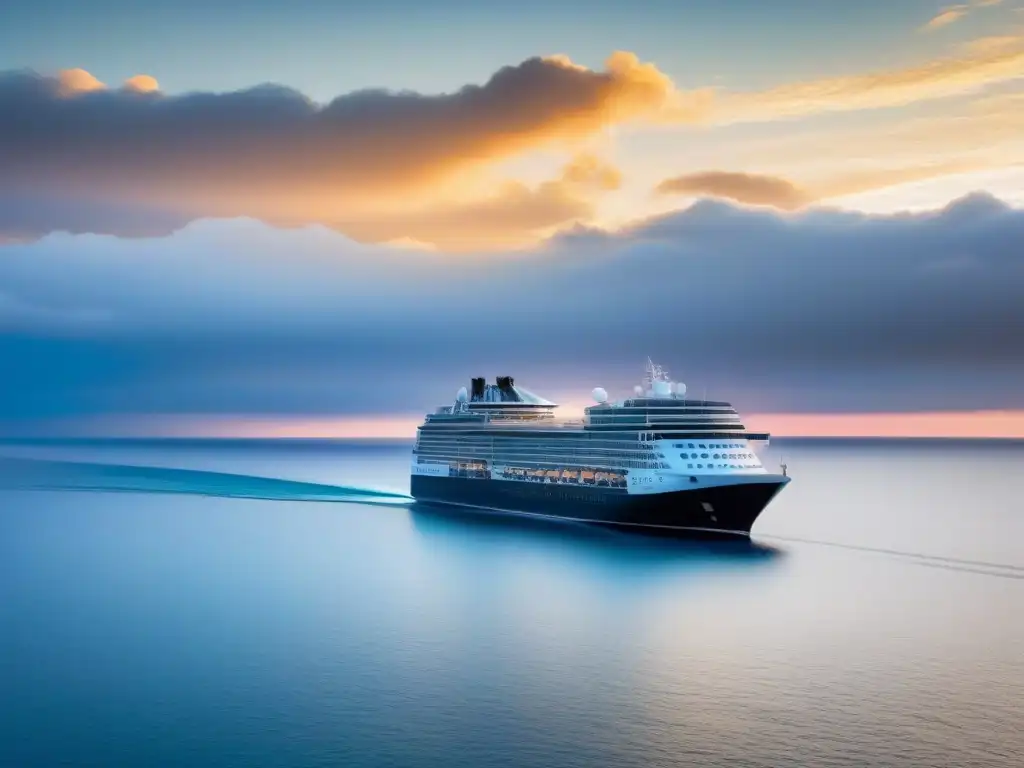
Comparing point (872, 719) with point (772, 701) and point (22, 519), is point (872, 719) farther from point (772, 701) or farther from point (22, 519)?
point (22, 519)

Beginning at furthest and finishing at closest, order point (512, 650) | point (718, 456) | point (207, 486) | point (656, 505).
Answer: point (207, 486), point (656, 505), point (718, 456), point (512, 650)

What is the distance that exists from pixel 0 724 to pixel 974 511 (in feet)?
365

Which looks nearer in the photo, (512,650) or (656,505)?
(512,650)

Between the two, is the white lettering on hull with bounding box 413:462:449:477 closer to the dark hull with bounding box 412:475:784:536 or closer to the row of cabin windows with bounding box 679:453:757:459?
the dark hull with bounding box 412:475:784:536

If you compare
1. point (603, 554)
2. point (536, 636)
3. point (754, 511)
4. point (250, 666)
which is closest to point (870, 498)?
point (754, 511)

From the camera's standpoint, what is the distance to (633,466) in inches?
3302

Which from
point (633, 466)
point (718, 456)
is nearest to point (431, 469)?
point (633, 466)

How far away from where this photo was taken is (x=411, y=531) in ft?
321

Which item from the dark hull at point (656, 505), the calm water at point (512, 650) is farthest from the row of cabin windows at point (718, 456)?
the calm water at point (512, 650)

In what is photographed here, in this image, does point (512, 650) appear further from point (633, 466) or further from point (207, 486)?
point (207, 486)

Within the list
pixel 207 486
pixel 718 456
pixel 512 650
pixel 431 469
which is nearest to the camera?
pixel 512 650

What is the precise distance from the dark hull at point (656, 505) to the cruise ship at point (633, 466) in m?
0.09

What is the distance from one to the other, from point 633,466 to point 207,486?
350 feet

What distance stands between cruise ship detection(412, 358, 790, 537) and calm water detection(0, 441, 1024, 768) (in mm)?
3515
